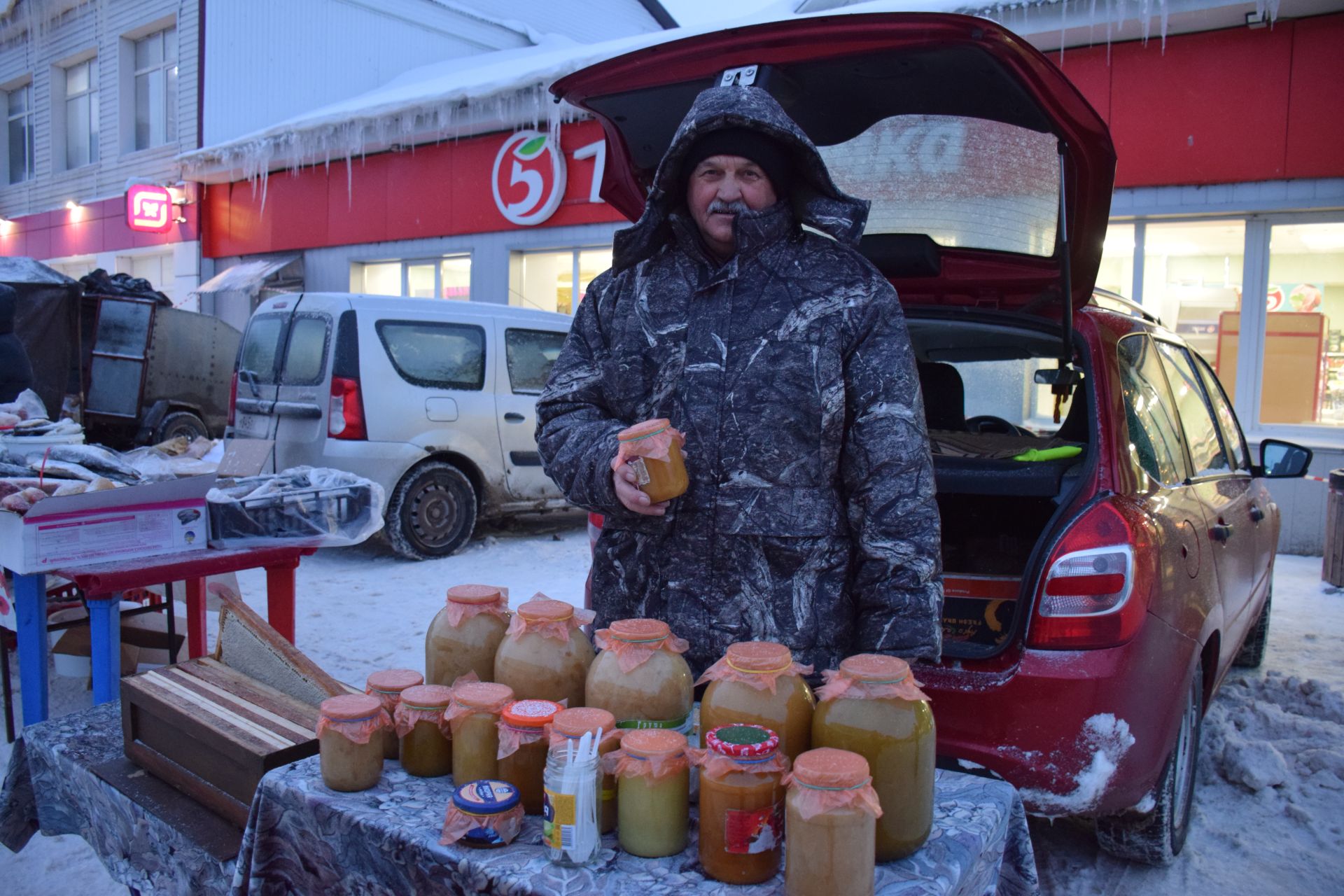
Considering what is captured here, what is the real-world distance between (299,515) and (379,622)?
209cm

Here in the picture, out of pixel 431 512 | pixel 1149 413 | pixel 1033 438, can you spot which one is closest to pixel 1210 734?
pixel 1033 438

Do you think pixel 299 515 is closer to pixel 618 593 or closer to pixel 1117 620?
pixel 618 593

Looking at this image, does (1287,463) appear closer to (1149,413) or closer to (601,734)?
(1149,413)

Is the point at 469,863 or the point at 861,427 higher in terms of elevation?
the point at 861,427

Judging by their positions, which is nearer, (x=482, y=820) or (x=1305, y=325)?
(x=482, y=820)

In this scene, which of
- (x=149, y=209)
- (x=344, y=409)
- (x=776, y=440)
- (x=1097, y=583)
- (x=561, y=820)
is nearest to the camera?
(x=561, y=820)

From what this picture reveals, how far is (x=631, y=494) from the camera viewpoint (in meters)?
1.68

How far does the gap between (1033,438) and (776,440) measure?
89.8 inches

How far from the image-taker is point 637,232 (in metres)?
1.99

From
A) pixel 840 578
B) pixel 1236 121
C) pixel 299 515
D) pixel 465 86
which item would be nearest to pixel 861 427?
pixel 840 578

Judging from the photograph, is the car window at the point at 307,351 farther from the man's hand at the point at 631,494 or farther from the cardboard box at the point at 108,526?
the man's hand at the point at 631,494

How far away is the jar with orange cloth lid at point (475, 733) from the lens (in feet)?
4.66

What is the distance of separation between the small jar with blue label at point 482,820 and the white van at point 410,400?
5250mm

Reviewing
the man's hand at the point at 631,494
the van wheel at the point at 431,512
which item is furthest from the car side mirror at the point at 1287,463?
the van wheel at the point at 431,512
